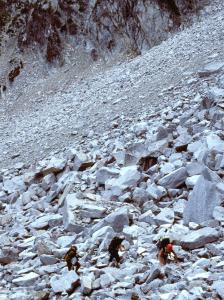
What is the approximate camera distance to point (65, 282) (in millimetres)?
9484

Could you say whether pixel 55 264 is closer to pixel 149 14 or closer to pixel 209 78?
pixel 209 78

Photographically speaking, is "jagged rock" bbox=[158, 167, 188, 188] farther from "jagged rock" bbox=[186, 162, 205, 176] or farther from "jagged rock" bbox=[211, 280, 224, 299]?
"jagged rock" bbox=[211, 280, 224, 299]

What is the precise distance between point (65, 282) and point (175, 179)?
18.1 ft

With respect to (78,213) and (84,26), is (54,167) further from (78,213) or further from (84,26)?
(84,26)

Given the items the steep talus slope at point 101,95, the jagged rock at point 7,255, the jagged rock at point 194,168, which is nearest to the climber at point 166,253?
the jagged rock at point 194,168

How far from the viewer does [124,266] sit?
10.0 metres

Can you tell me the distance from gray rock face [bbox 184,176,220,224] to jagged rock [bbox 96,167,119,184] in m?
4.02

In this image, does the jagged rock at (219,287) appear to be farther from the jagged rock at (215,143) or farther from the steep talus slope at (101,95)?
the steep talus slope at (101,95)

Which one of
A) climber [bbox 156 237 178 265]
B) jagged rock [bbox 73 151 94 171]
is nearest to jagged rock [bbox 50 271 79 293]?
climber [bbox 156 237 178 265]

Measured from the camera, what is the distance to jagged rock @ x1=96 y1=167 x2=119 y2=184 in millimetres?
15593

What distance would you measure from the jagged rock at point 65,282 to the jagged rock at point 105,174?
611 centimetres

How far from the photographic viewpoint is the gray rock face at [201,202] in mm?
11578

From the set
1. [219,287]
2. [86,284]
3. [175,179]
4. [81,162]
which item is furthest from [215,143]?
[86,284]

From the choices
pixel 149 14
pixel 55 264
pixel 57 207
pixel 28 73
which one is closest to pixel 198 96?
pixel 57 207
